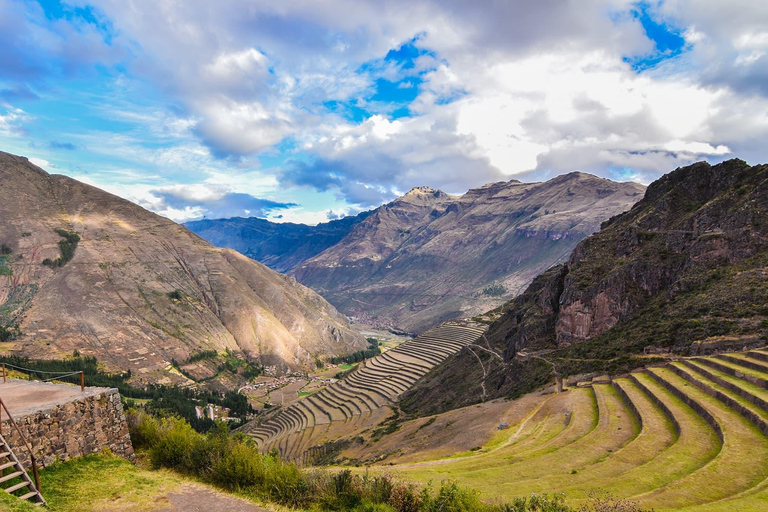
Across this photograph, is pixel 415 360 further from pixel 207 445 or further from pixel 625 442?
pixel 207 445

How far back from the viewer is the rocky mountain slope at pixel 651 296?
38.4m

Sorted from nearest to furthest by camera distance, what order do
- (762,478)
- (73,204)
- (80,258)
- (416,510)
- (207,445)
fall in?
(416,510)
(762,478)
(207,445)
(80,258)
(73,204)

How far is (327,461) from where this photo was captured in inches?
1868

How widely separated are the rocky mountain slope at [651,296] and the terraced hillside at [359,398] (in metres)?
9.31

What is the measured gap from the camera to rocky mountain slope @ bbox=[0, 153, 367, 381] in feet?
399

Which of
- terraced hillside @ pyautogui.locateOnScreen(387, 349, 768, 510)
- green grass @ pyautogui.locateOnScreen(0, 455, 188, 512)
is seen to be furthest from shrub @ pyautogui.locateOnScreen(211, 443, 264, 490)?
terraced hillside @ pyautogui.locateOnScreen(387, 349, 768, 510)

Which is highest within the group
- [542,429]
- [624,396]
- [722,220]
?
[722,220]

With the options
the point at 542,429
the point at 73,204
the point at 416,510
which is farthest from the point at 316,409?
the point at 73,204

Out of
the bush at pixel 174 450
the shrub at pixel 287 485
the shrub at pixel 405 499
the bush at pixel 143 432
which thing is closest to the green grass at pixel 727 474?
the shrub at pixel 405 499

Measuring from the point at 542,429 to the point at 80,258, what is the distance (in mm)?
170316

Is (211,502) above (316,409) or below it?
above

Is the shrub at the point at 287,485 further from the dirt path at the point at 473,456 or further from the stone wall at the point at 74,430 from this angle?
the dirt path at the point at 473,456

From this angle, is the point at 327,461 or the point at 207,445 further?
the point at 327,461

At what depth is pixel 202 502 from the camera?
14758mm
